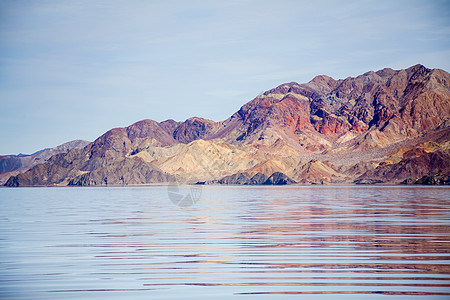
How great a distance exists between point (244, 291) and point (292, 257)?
5672 mm

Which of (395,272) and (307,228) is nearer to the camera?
(395,272)

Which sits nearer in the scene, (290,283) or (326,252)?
(290,283)

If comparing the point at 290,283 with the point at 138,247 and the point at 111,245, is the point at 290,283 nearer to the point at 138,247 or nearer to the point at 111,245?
the point at 138,247

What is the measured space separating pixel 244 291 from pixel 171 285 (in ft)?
7.08

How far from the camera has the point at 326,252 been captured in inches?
784

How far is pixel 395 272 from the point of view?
51.0ft

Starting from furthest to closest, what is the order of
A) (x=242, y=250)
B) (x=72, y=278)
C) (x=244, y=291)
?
1. (x=242, y=250)
2. (x=72, y=278)
3. (x=244, y=291)

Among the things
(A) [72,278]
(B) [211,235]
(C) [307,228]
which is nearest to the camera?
(A) [72,278]

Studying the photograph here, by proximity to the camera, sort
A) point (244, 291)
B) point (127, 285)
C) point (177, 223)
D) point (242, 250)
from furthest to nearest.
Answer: point (177, 223), point (242, 250), point (127, 285), point (244, 291)

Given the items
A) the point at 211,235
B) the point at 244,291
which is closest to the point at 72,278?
the point at 244,291

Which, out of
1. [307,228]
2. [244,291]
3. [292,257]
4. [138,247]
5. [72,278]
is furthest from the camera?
[307,228]

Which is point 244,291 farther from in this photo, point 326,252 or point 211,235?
point 211,235

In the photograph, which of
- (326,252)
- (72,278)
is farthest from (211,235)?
(72,278)

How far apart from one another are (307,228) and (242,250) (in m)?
9.90
